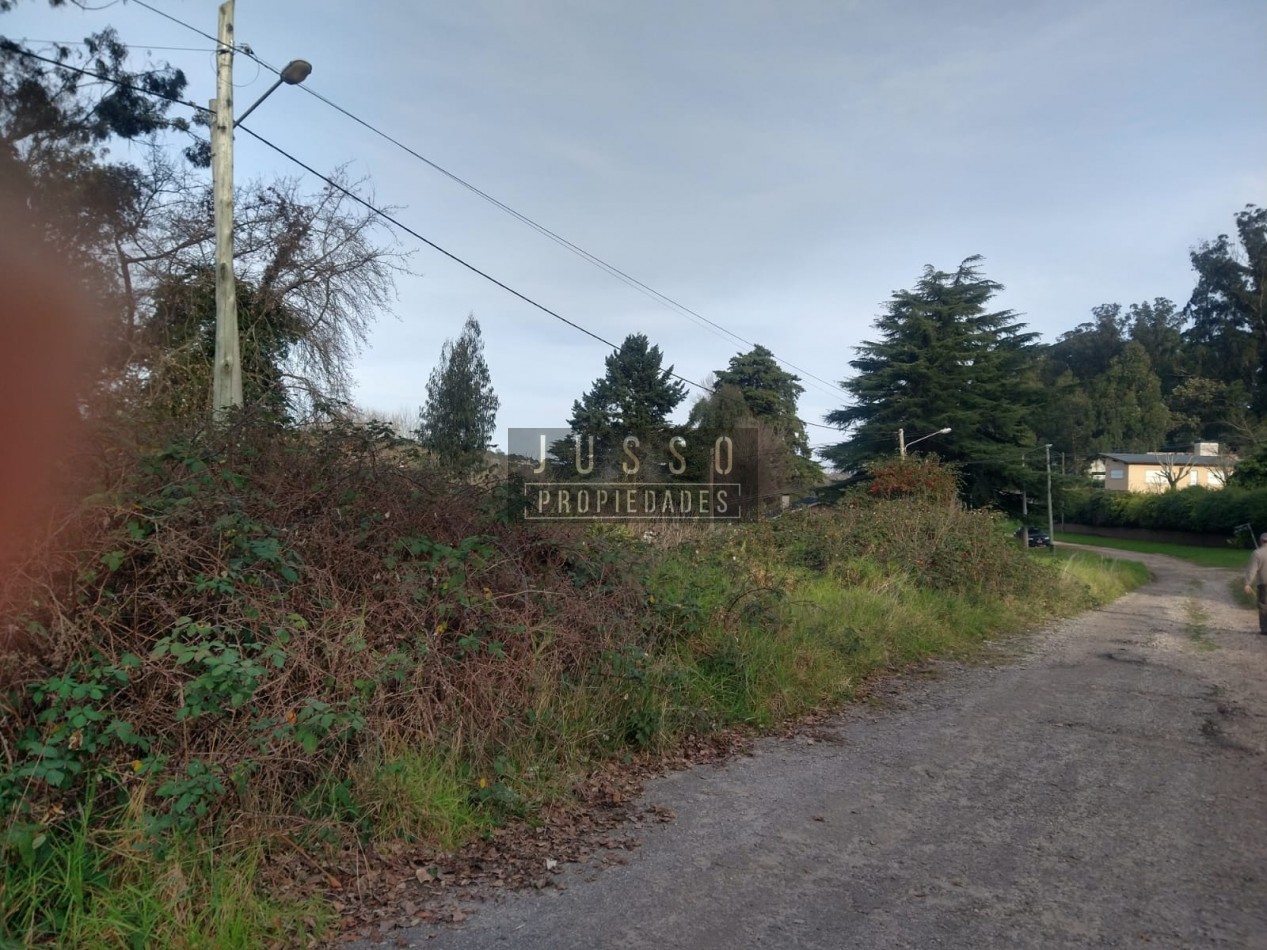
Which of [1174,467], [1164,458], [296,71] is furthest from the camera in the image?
[1164,458]

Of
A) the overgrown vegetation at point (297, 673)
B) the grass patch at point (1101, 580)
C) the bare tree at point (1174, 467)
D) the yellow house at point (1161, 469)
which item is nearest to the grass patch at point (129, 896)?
the overgrown vegetation at point (297, 673)

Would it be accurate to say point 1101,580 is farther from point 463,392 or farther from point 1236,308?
point 1236,308

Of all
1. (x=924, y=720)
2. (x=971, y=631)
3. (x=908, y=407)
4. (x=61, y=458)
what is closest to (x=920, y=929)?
(x=924, y=720)

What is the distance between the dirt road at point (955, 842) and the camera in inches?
145

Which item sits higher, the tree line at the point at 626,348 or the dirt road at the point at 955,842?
the tree line at the point at 626,348

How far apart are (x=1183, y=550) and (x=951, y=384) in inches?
758

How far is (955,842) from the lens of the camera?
182 inches

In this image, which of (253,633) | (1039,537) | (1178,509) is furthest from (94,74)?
(1178,509)

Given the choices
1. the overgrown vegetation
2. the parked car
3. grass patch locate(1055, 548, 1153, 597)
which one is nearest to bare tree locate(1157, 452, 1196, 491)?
the parked car

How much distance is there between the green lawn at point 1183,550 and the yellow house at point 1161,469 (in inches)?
366

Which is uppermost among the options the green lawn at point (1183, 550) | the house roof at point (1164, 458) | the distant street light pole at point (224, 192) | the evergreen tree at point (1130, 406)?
the evergreen tree at point (1130, 406)

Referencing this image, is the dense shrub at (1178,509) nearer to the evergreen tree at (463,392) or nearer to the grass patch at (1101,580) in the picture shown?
the grass patch at (1101,580)

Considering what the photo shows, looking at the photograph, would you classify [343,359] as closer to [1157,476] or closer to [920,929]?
[920,929]

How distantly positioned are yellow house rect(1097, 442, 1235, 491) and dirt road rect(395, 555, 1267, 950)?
65.6m
